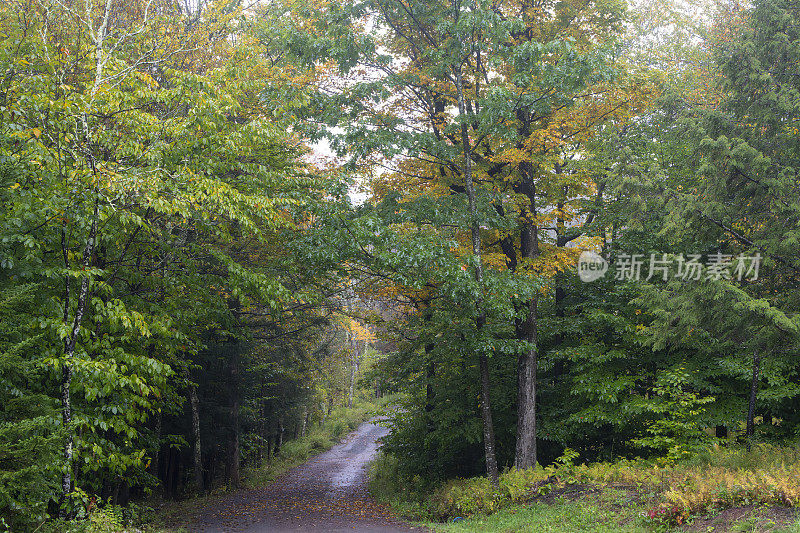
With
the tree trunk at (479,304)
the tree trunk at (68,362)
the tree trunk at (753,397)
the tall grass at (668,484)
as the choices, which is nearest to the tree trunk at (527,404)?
the tall grass at (668,484)

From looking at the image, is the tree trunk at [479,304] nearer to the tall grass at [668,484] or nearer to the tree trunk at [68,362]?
the tall grass at [668,484]

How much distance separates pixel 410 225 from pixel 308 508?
9.07 meters

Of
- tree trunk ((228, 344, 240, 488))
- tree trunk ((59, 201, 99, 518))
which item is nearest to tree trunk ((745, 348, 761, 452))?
tree trunk ((59, 201, 99, 518))

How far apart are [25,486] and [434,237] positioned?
8.70 metres

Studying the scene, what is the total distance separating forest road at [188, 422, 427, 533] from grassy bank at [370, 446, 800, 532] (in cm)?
154

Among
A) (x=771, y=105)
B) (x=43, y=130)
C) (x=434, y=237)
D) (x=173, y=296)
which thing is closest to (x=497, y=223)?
(x=434, y=237)

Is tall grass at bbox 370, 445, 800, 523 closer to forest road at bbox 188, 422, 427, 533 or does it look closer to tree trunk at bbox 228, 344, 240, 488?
forest road at bbox 188, 422, 427, 533

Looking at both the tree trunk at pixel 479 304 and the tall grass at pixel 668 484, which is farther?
the tree trunk at pixel 479 304

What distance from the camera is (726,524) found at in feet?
23.0

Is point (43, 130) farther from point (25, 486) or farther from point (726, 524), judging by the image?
point (726, 524)

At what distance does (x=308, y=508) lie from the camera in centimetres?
1476

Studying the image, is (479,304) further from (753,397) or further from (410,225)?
(753,397)

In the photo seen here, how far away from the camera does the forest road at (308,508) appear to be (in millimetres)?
11516

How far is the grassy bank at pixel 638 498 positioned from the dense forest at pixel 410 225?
124 cm
